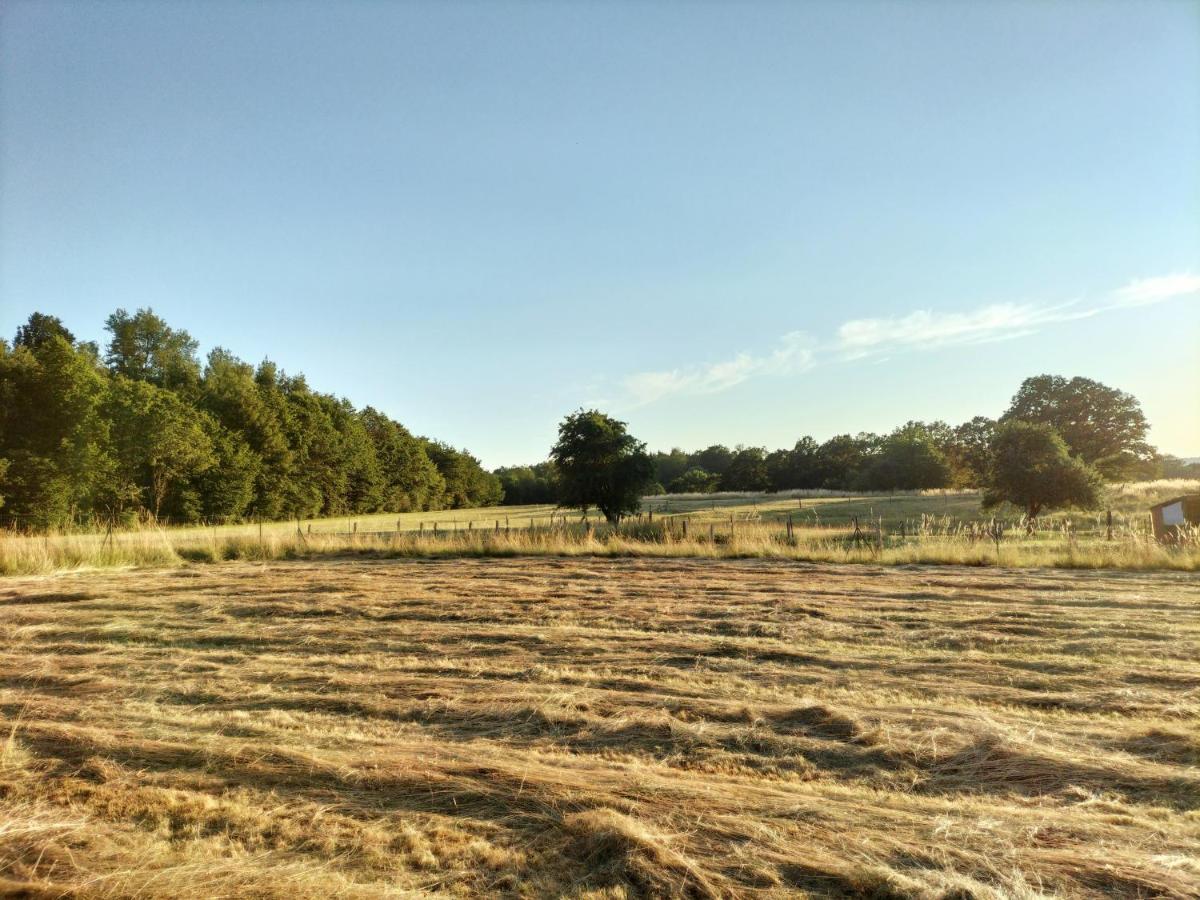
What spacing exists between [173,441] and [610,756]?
3896 centimetres

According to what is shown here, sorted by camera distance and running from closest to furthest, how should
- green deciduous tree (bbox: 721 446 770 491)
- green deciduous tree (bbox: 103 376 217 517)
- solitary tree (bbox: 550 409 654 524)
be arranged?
solitary tree (bbox: 550 409 654 524), green deciduous tree (bbox: 103 376 217 517), green deciduous tree (bbox: 721 446 770 491)

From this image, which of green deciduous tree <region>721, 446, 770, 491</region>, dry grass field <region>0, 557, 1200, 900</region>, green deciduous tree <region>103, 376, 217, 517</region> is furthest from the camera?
green deciduous tree <region>721, 446, 770, 491</region>

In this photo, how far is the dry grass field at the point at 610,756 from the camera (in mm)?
2438

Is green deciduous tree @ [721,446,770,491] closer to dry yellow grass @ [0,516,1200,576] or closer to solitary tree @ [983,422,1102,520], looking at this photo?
solitary tree @ [983,422,1102,520]

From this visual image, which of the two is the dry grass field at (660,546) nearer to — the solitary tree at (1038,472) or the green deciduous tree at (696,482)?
the solitary tree at (1038,472)

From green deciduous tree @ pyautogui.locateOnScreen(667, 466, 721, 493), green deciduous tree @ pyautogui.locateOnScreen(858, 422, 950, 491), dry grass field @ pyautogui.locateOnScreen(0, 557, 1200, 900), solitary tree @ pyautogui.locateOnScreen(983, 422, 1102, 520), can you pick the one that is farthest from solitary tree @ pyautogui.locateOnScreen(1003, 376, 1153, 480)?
dry grass field @ pyautogui.locateOnScreen(0, 557, 1200, 900)

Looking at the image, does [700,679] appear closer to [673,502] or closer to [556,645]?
[556,645]

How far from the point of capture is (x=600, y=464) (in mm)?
25391

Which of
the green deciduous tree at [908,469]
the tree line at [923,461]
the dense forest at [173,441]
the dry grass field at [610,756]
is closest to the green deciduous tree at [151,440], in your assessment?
the dense forest at [173,441]

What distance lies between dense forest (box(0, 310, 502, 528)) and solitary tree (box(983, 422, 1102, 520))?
35.8 metres

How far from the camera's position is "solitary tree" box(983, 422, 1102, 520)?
25.7 m

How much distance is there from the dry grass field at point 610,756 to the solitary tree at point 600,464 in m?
17.8

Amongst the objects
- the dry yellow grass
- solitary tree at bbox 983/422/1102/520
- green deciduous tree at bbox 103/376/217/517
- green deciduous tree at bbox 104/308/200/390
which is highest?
green deciduous tree at bbox 104/308/200/390

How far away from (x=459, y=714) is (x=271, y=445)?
45818 millimetres
